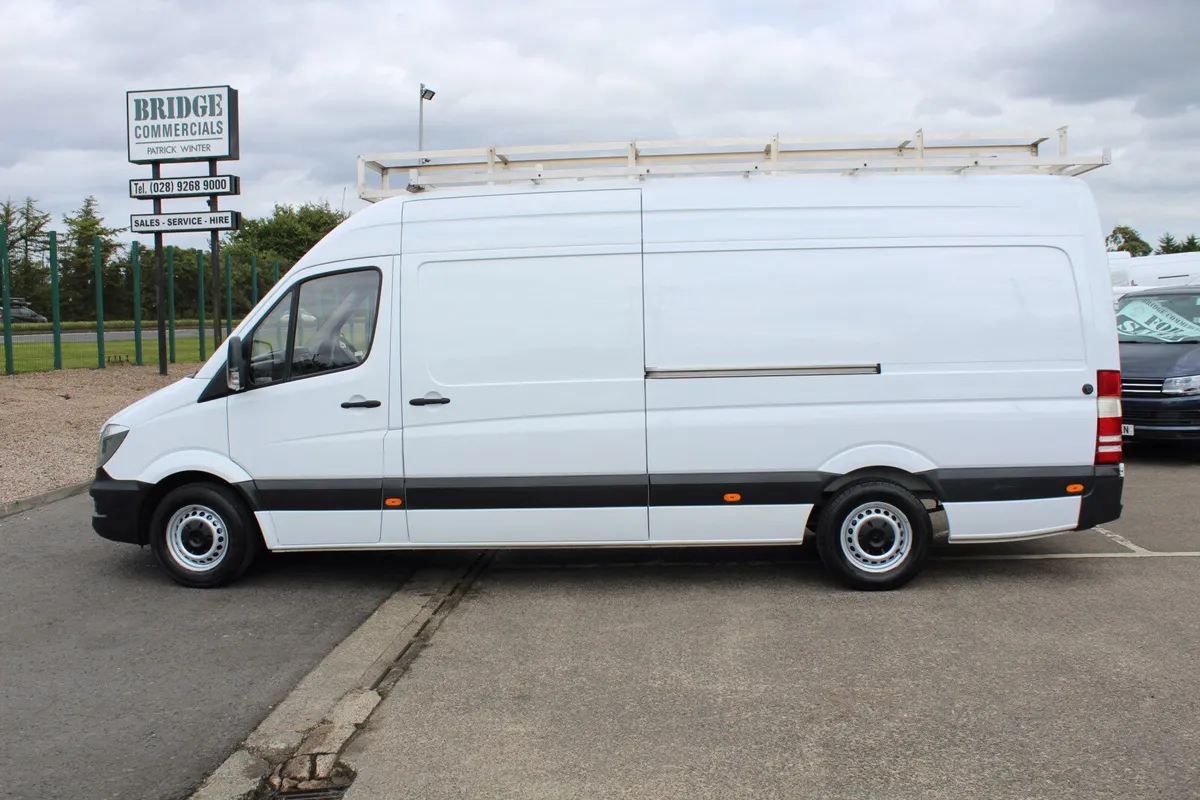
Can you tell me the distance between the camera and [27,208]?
56469mm

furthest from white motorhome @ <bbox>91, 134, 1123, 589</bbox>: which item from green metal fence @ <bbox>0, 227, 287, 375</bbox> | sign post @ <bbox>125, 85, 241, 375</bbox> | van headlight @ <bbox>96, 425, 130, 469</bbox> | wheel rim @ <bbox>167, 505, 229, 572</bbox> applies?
sign post @ <bbox>125, 85, 241, 375</bbox>

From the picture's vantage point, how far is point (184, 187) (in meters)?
18.0

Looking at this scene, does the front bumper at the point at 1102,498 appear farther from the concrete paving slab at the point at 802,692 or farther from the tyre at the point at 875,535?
the tyre at the point at 875,535

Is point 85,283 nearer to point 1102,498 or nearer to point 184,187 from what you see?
point 184,187

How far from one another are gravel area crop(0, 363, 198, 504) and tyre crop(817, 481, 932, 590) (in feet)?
24.0

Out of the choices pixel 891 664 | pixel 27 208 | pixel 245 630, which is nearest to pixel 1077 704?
pixel 891 664

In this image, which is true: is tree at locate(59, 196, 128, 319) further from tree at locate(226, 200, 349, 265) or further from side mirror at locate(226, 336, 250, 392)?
tree at locate(226, 200, 349, 265)

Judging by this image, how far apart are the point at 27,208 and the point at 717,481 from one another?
61.0 meters

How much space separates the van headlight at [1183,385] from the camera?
10445 mm

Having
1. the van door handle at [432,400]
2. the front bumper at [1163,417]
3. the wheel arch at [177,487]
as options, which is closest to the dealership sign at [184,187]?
the wheel arch at [177,487]

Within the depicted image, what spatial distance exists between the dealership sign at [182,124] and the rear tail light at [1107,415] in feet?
51.1

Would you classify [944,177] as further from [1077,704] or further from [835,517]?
[1077,704]

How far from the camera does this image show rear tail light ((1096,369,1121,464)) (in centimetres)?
590

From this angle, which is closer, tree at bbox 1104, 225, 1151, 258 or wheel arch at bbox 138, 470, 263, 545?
wheel arch at bbox 138, 470, 263, 545
